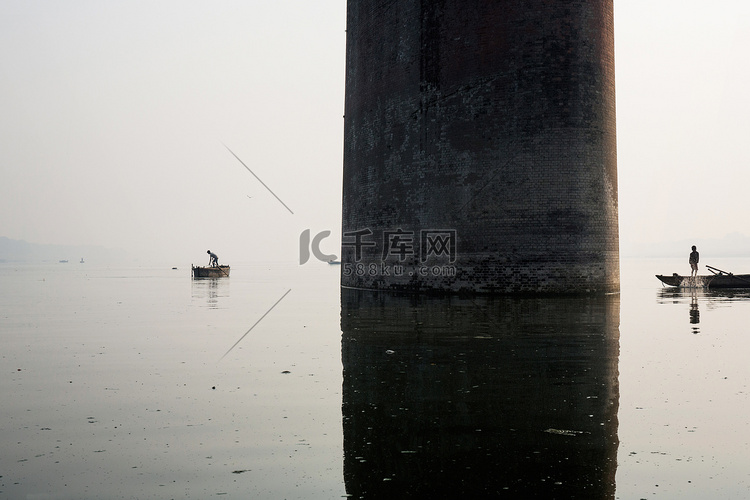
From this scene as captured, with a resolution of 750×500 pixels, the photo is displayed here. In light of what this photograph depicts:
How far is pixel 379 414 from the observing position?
18.0 ft

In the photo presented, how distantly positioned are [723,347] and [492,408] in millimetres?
5259

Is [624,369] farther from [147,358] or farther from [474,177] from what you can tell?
[474,177]

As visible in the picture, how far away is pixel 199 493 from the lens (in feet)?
12.2

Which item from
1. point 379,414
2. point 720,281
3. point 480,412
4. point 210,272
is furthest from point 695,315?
point 210,272

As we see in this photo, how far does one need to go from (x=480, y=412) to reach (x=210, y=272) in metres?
38.0

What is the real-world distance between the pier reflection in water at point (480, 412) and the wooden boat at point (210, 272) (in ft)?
102

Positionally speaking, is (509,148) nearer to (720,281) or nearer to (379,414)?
(720,281)

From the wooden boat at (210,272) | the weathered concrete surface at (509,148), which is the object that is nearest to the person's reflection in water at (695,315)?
the weathered concrete surface at (509,148)

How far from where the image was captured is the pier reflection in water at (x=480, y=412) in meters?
3.92

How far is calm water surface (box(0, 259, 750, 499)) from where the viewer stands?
3.93 meters

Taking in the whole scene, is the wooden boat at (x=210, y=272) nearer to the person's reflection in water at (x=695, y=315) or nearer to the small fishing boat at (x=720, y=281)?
the small fishing boat at (x=720, y=281)

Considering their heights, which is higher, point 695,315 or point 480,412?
point 695,315

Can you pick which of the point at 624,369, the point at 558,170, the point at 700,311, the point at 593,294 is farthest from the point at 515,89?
the point at 624,369

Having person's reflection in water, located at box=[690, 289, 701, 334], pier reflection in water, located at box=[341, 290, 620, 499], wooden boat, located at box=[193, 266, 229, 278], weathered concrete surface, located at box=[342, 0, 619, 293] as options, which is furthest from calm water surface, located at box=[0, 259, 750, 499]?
wooden boat, located at box=[193, 266, 229, 278]
